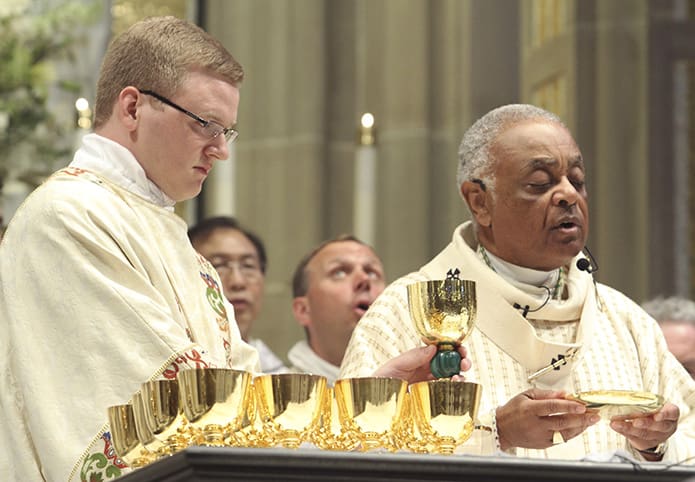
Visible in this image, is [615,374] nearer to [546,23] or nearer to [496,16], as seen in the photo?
[496,16]

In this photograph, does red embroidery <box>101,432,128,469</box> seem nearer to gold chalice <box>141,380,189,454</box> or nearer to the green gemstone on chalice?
gold chalice <box>141,380,189,454</box>

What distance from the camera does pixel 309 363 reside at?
261 inches

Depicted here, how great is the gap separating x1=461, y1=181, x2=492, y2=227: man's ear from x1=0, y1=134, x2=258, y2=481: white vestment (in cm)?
116

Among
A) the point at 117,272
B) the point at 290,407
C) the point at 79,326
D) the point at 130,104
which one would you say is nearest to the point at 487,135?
the point at 130,104

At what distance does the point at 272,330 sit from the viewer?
8.11m

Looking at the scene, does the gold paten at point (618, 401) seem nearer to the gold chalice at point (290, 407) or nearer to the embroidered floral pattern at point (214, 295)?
the gold chalice at point (290, 407)

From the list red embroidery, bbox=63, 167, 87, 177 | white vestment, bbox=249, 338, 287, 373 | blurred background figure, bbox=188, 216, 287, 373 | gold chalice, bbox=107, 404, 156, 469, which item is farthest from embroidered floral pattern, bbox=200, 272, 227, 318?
white vestment, bbox=249, 338, 287, 373

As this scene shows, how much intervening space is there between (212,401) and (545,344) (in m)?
1.71

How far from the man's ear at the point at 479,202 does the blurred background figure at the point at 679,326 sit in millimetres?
1460

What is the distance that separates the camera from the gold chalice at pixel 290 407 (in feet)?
11.1

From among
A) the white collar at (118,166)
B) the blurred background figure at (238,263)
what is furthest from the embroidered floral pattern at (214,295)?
the blurred background figure at (238,263)

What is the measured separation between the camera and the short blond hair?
439cm

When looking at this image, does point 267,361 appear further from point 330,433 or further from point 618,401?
point 330,433

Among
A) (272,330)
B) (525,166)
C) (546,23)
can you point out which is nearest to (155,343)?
(525,166)
